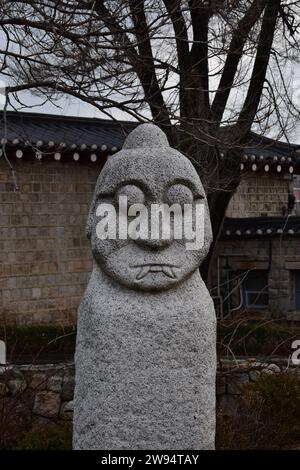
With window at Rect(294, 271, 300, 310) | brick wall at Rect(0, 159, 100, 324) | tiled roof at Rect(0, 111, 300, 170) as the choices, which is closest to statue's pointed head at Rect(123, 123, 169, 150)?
tiled roof at Rect(0, 111, 300, 170)

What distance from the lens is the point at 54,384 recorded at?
20.2 feet

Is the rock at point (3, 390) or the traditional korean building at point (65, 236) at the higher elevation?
the traditional korean building at point (65, 236)

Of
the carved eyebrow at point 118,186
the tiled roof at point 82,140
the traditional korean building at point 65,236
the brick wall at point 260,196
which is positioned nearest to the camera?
the carved eyebrow at point 118,186

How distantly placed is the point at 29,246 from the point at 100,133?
2.87m

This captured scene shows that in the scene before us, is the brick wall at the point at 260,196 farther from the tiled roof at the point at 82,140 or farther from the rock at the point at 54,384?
the rock at the point at 54,384

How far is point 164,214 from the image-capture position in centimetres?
352

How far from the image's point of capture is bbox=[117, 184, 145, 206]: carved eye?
3.47 meters

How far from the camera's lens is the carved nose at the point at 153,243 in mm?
3445

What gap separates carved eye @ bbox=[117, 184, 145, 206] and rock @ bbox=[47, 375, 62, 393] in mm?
3061

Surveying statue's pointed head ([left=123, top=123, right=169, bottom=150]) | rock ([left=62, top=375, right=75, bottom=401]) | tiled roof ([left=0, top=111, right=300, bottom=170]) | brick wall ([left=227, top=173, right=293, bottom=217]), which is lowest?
rock ([left=62, top=375, right=75, bottom=401])

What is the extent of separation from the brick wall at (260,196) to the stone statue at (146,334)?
1090 cm

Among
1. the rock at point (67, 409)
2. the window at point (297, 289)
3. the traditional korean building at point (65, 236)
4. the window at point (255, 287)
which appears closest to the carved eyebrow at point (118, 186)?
the rock at point (67, 409)

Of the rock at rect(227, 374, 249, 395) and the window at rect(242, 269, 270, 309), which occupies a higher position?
the window at rect(242, 269, 270, 309)

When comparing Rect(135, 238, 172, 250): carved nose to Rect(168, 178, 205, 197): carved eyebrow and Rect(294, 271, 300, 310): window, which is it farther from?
Rect(294, 271, 300, 310): window
